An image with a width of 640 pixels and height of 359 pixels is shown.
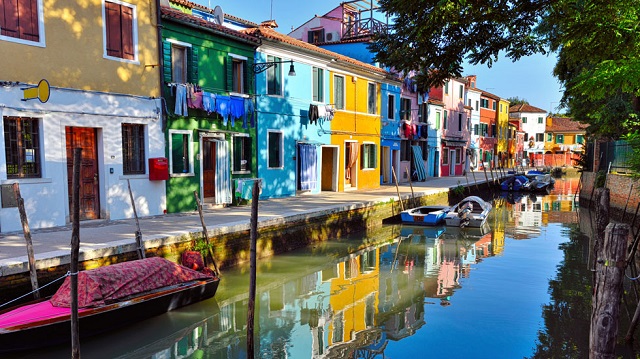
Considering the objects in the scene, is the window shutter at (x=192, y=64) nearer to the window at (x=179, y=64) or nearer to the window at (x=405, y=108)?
the window at (x=179, y=64)

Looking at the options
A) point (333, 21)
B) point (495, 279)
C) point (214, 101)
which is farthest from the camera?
point (333, 21)

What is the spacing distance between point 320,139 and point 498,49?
13646 millimetres

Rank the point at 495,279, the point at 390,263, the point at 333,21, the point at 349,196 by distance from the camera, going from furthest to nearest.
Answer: the point at 333,21 → the point at 349,196 → the point at 390,263 → the point at 495,279

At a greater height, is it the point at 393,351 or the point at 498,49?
the point at 498,49

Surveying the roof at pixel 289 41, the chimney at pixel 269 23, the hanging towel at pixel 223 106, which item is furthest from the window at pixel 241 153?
the chimney at pixel 269 23

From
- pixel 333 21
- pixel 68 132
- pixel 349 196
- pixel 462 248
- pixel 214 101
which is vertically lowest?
pixel 462 248

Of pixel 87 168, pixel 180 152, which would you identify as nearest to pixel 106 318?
pixel 87 168

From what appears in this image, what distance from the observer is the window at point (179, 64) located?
1423cm

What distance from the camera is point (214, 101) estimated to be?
14992 mm

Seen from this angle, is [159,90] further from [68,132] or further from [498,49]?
[498,49]

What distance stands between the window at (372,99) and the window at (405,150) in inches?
188

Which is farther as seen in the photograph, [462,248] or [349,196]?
[349,196]

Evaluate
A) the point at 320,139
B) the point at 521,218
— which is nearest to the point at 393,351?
the point at 320,139

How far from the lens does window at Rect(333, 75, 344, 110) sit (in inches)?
856
